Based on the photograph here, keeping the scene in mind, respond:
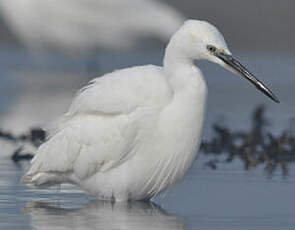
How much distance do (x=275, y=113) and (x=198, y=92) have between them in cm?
628

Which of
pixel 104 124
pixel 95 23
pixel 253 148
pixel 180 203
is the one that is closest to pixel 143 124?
pixel 104 124

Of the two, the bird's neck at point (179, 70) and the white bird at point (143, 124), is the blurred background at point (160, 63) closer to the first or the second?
the white bird at point (143, 124)

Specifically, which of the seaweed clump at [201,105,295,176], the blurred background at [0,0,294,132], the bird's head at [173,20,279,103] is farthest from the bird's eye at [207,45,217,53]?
the blurred background at [0,0,294,132]

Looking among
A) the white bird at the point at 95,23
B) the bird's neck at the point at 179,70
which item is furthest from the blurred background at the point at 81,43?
the bird's neck at the point at 179,70

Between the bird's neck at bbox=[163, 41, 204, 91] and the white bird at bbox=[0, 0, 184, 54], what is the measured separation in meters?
10.5

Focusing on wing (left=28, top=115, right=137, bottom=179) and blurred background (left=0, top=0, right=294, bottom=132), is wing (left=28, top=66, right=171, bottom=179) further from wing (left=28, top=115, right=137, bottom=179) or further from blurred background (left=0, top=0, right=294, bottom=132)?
blurred background (left=0, top=0, right=294, bottom=132)

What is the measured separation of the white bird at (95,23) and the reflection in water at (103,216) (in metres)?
10.7

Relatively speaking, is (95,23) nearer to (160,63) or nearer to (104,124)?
(160,63)

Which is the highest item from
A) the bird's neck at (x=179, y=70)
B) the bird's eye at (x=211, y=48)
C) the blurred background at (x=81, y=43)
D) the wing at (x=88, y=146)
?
the blurred background at (x=81, y=43)

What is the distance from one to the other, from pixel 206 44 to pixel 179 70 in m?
0.30

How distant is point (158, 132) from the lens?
26.9 ft

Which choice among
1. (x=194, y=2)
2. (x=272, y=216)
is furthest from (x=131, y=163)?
(x=194, y=2)

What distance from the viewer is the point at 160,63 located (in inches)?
761

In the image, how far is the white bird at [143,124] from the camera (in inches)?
322
